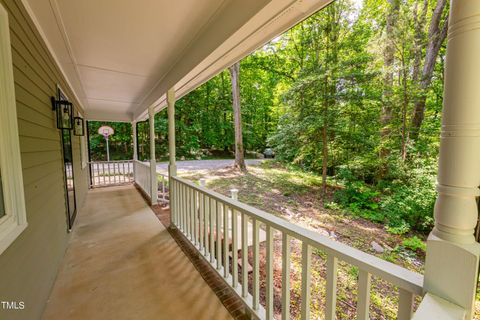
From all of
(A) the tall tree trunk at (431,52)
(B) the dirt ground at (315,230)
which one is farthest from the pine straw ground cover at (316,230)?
(A) the tall tree trunk at (431,52)

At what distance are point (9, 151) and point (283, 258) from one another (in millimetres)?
1899

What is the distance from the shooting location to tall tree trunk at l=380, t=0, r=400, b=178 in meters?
4.74

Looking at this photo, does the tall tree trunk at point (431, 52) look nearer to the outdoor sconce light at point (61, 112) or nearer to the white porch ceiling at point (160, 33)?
the white porch ceiling at point (160, 33)

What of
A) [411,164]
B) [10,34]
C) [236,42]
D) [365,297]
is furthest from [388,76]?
[10,34]

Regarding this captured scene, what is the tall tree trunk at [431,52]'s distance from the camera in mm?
4195

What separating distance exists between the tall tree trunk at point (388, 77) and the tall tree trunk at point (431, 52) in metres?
0.51

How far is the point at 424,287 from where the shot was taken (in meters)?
0.73

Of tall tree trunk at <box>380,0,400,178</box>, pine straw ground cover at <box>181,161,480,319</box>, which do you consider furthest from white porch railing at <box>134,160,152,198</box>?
tall tree trunk at <box>380,0,400,178</box>

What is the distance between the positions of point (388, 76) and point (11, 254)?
21.3ft

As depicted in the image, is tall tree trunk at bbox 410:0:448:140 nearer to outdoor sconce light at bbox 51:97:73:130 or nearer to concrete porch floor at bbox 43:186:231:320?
concrete porch floor at bbox 43:186:231:320

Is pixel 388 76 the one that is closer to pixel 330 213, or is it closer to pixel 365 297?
pixel 330 213

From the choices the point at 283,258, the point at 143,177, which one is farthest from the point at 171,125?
the point at 143,177

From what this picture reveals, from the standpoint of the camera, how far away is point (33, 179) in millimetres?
1759

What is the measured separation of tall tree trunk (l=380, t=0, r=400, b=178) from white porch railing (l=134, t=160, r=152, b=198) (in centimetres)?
569
